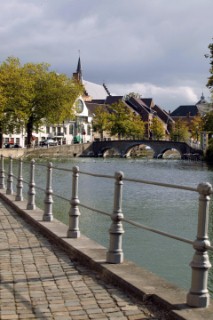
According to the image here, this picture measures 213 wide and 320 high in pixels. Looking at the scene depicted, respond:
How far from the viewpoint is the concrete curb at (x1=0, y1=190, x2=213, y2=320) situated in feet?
15.8

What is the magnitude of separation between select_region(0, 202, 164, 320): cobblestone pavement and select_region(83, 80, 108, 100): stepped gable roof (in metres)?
147

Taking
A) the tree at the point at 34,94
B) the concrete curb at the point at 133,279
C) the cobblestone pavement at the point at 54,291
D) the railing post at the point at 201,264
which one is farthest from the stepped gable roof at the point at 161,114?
the railing post at the point at 201,264

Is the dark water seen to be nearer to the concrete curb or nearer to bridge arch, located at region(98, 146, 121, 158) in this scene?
the concrete curb

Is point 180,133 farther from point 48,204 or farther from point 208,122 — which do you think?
point 48,204

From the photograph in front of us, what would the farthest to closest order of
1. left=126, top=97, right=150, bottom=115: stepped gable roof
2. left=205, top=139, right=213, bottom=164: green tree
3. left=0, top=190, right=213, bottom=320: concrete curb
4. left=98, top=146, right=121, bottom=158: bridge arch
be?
left=126, top=97, right=150, bottom=115: stepped gable roof < left=98, top=146, right=121, bottom=158: bridge arch < left=205, top=139, right=213, bottom=164: green tree < left=0, top=190, right=213, bottom=320: concrete curb

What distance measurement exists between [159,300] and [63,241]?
351cm

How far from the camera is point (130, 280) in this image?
5.83 m

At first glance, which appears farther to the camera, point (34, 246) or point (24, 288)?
point (34, 246)

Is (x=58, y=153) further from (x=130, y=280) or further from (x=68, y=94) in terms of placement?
(x=130, y=280)

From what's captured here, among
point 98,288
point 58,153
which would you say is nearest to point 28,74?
point 58,153

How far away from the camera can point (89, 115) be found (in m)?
131

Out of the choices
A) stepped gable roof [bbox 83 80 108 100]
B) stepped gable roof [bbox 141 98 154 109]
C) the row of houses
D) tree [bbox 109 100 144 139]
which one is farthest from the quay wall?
stepped gable roof [bbox 141 98 154 109]

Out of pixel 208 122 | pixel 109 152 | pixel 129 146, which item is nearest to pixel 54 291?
pixel 208 122

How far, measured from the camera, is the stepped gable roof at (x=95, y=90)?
156 meters
